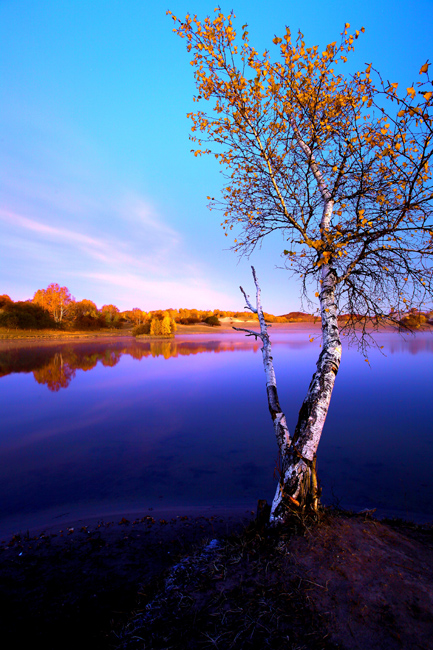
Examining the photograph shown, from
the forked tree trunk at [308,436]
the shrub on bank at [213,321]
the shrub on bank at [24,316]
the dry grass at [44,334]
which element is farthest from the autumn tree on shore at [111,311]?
the forked tree trunk at [308,436]

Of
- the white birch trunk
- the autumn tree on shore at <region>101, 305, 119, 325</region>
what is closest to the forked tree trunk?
the white birch trunk

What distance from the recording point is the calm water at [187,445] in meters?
6.38

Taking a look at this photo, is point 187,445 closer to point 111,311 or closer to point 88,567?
point 88,567

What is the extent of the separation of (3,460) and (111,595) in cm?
683

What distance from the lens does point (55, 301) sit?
2675 inches

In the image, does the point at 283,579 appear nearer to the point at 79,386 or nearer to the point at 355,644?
the point at 355,644

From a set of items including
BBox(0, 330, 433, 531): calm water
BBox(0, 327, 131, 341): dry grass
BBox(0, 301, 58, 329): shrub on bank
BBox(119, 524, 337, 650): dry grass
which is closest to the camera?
BBox(119, 524, 337, 650): dry grass

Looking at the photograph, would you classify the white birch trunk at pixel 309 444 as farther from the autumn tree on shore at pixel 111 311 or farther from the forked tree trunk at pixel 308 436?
the autumn tree on shore at pixel 111 311

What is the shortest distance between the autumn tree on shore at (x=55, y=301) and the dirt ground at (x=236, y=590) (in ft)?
234

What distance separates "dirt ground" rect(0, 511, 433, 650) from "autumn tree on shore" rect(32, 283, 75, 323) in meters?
71.2

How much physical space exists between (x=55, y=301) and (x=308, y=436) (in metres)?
74.8

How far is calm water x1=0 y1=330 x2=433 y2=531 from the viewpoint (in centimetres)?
638

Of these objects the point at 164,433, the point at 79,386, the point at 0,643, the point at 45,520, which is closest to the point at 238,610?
the point at 0,643

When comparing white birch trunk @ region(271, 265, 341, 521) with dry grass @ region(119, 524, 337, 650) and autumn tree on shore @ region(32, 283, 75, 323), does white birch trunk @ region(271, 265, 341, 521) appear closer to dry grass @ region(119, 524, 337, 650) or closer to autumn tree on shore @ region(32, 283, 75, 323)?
dry grass @ region(119, 524, 337, 650)
